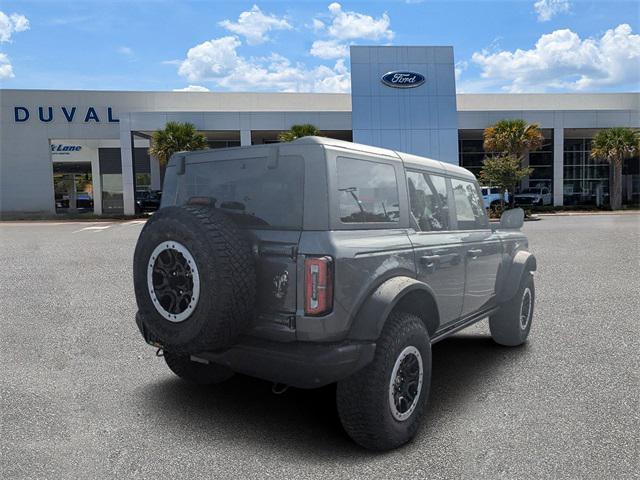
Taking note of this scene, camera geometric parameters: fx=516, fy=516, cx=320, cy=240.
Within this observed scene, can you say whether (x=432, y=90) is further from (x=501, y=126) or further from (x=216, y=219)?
(x=216, y=219)

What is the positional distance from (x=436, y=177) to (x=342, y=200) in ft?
4.77

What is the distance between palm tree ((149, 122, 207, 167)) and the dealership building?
2.33 meters

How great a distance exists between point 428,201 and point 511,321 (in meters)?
2.08

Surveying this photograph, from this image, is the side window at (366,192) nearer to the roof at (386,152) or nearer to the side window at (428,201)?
the roof at (386,152)

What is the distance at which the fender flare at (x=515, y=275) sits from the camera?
206 inches

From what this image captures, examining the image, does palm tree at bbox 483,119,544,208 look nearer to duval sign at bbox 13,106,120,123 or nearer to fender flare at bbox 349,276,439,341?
duval sign at bbox 13,106,120,123

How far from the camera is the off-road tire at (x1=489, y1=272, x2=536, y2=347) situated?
216 inches

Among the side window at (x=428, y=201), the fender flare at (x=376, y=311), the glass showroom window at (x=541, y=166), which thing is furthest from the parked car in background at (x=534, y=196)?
the fender flare at (x=376, y=311)

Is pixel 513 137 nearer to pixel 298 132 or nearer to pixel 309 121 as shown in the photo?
pixel 309 121

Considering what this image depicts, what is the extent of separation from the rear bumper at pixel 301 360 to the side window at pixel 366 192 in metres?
0.81

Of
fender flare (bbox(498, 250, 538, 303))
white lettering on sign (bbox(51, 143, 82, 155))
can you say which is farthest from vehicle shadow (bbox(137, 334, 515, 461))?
white lettering on sign (bbox(51, 143, 82, 155))

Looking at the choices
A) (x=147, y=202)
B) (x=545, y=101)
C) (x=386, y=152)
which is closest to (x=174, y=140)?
(x=147, y=202)

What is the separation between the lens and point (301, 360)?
3066mm

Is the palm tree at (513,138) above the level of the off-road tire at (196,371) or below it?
above
